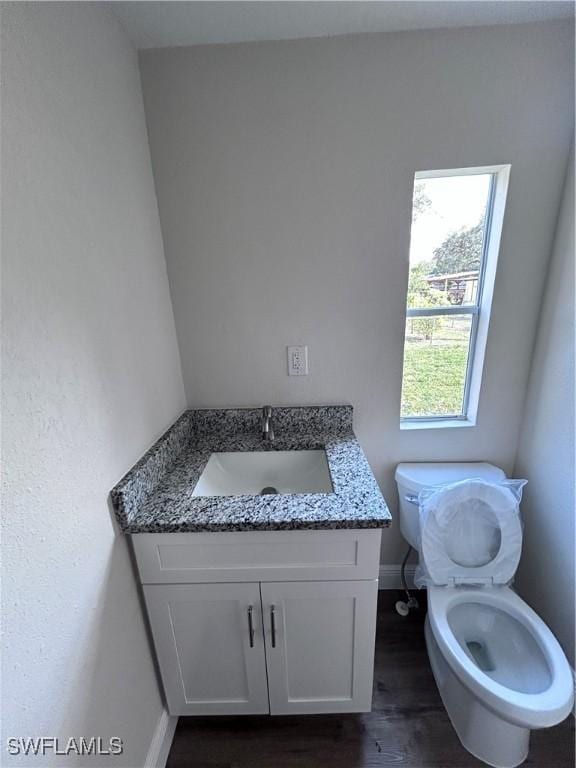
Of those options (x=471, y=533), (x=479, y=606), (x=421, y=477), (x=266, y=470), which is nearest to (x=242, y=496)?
(x=266, y=470)

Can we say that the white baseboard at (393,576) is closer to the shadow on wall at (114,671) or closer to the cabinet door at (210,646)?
the cabinet door at (210,646)

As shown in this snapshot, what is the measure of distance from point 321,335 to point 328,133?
71cm

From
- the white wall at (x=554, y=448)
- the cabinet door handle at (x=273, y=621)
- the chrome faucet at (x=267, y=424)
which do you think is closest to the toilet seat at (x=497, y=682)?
the white wall at (x=554, y=448)

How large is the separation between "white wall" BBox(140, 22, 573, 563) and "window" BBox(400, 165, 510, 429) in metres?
0.06

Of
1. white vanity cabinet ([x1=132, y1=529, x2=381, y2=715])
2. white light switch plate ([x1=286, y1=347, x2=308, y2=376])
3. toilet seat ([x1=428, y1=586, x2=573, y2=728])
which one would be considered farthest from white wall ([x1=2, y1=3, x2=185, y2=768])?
toilet seat ([x1=428, y1=586, x2=573, y2=728])

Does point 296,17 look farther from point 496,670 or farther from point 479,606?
point 496,670

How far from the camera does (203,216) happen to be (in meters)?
1.13

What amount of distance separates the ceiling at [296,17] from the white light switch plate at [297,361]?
1037 millimetres

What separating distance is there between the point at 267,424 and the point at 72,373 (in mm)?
721

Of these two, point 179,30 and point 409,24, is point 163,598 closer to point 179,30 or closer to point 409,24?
point 179,30

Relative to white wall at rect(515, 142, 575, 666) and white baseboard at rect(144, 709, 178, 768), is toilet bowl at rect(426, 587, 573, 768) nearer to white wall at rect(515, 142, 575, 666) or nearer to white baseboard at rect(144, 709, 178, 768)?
white wall at rect(515, 142, 575, 666)

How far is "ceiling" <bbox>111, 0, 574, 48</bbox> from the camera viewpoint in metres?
0.88

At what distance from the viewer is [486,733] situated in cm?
95

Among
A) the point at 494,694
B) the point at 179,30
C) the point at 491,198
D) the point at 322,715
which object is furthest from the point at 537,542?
the point at 179,30
